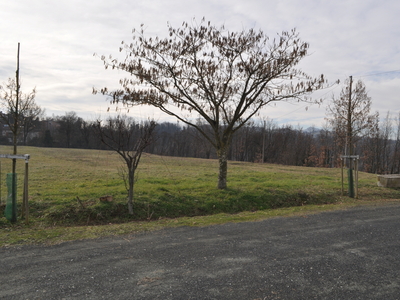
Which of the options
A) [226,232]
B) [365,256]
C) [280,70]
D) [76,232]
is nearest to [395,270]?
[365,256]

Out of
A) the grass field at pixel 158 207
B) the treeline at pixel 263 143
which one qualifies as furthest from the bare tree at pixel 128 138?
the treeline at pixel 263 143

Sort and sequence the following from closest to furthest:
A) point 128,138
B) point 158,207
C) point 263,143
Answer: point 128,138 < point 158,207 < point 263,143

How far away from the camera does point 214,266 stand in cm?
430

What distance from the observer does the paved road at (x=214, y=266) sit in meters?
3.53

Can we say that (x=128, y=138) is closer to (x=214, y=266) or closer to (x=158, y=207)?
(x=158, y=207)

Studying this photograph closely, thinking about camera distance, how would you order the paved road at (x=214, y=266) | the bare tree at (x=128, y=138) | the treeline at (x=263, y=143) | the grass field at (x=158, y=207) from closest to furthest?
the paved road at (x=214, y=266) < the grass field at (x=158, y=207) < the bare tree at (x=128, y=138) < the treeline at (x=263, y=143)

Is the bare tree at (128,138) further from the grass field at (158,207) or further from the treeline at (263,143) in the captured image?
the treeline at (263,143)

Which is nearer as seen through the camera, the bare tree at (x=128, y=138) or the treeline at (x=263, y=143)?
the bare tree at (x=128, y=138)

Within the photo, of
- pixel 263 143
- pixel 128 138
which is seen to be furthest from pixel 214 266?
→ pixel 263 143

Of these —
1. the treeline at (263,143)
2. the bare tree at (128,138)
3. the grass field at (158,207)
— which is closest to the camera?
the grass field at (158,207)

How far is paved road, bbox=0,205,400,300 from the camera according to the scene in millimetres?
3533

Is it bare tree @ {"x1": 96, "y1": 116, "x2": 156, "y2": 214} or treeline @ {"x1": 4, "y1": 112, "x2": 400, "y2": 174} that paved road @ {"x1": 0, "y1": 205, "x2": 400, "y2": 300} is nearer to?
bare tree @ {"x1": 96, "y1": 116, "x2": 156, "y2": 214}

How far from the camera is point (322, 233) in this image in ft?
20.4

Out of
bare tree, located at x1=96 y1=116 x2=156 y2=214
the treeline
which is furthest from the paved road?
the treeline
